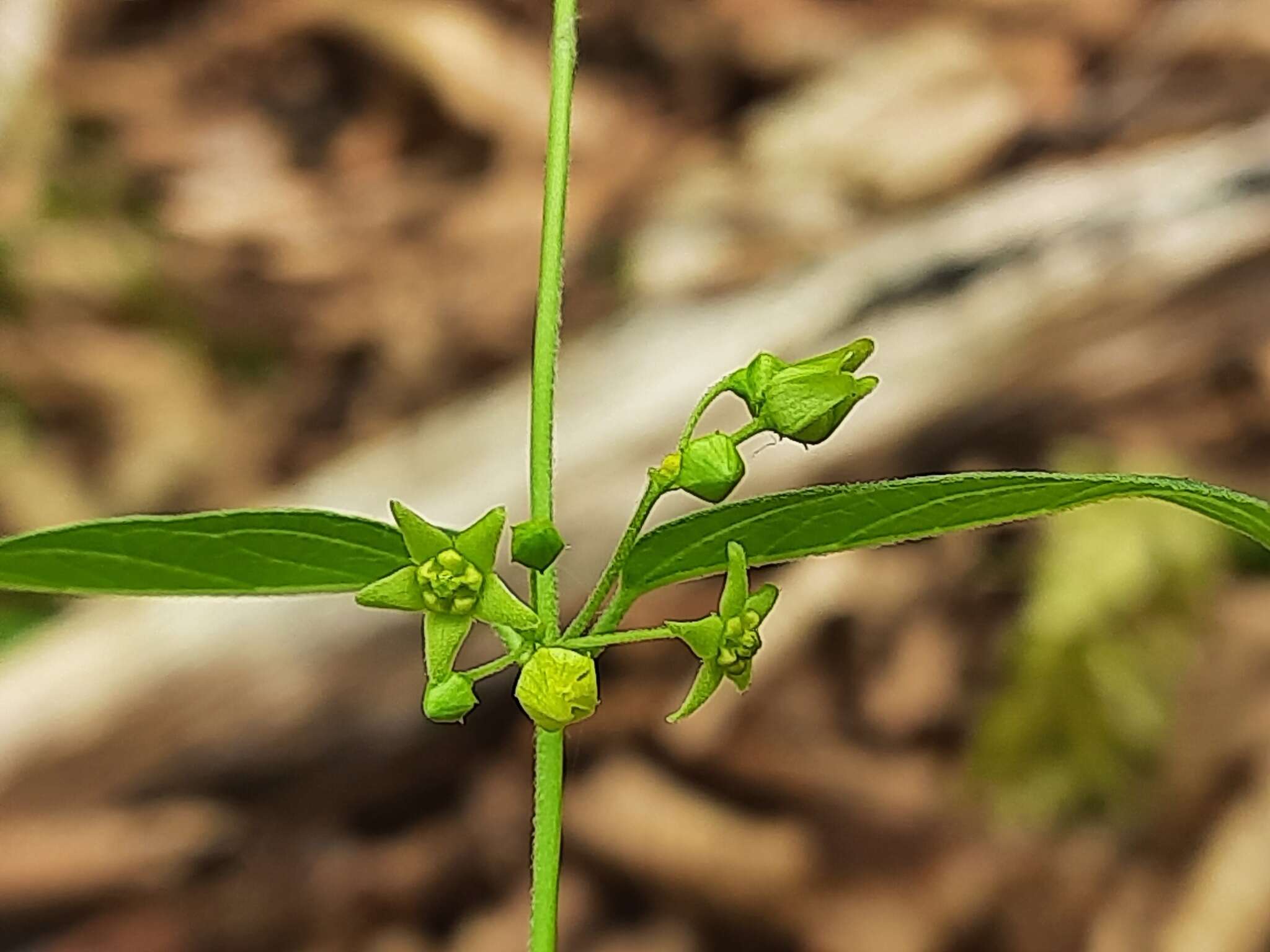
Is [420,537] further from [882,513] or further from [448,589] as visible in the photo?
[882,513]

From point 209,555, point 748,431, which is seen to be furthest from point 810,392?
point 209,555

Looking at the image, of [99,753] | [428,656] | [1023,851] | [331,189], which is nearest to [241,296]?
[331,189]

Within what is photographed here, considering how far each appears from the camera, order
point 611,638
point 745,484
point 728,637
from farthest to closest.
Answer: point 745,484
point 728,637
point 611,638

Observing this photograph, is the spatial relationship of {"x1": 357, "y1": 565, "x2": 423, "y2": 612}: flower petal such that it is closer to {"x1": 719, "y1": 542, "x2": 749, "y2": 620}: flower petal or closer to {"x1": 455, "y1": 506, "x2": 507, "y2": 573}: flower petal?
{"x1": 455, "y1": 506, "x2": 507, "y2": 573}: flower petal

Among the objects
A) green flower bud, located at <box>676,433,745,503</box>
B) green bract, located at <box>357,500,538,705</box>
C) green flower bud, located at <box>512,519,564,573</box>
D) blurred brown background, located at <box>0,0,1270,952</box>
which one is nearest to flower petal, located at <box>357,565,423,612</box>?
green bract, located at <box>357,500,538,705</box>

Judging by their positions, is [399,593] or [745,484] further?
[745,484]

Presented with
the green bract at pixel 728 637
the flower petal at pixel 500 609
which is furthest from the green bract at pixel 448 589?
the green bract at pixel 728 637

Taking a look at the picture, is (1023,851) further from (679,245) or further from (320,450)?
(320,450)
